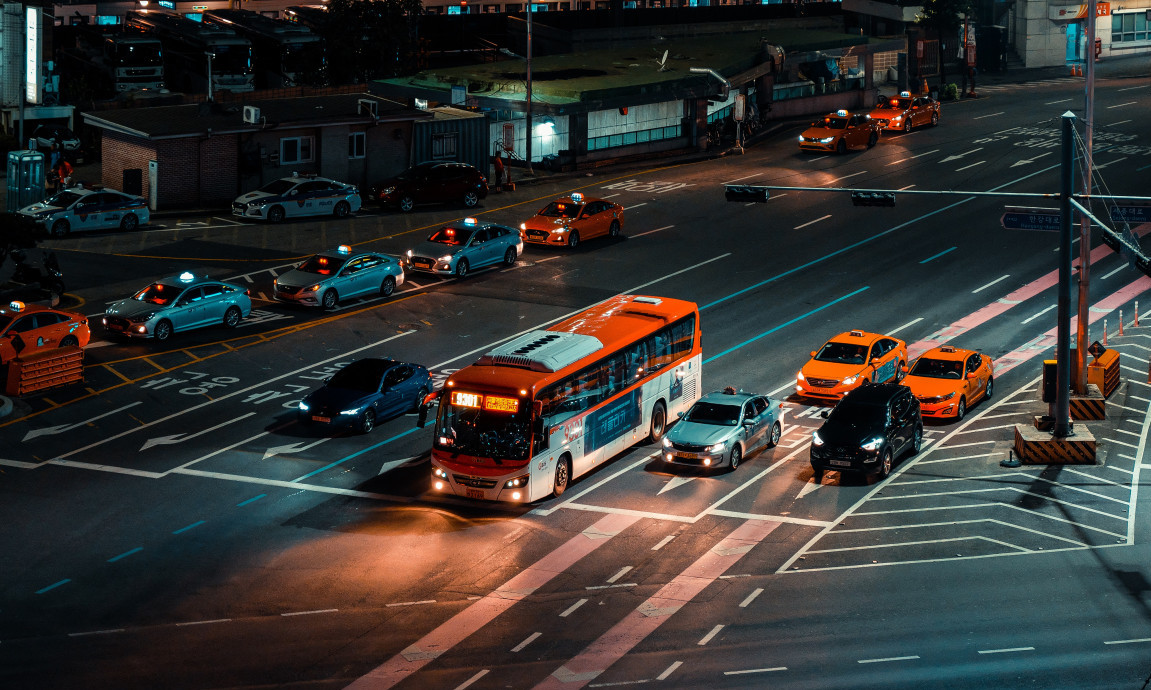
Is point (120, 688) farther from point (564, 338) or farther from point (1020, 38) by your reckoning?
point (1020, 38)

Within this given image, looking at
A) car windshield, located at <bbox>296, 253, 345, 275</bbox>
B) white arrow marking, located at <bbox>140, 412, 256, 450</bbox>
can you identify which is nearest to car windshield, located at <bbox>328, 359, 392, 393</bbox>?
white arrow marking, located at <bbox>140, 412, 256, 450</bbox>

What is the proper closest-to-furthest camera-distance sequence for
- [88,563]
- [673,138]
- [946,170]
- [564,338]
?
[88,563]
[564,338]
[946,170]
[673,138]

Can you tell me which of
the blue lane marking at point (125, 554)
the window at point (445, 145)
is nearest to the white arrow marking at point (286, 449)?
the blue lane marking at point (125, 554)

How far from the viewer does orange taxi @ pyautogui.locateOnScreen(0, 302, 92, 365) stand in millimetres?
38125

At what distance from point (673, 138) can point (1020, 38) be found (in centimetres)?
4104

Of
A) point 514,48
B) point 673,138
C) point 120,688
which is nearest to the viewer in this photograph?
point 120,688

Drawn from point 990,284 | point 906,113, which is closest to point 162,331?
point 990,284

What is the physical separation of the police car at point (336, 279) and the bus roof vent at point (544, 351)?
558 inches

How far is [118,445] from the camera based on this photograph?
3416cm

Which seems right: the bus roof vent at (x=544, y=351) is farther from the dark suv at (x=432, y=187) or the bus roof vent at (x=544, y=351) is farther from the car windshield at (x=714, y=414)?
the dark suv at (x=432, y=187)

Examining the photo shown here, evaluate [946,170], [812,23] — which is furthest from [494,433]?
[812,23]

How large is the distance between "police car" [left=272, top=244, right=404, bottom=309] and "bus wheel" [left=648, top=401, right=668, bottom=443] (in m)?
14.3

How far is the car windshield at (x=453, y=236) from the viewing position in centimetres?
5038

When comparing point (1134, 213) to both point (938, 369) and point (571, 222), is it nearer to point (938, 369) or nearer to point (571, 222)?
point (938, 369)
